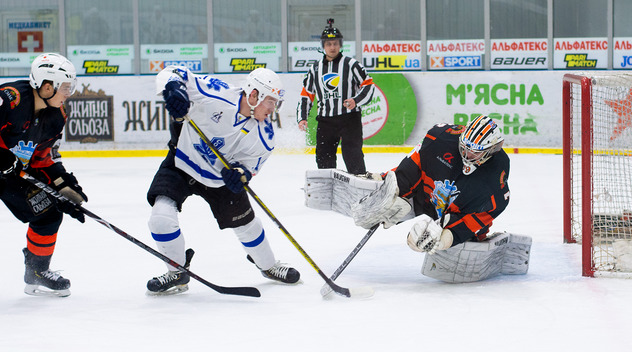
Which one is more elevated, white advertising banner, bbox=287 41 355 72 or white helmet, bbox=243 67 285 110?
white advertising banner, bbox=287 41 355 72

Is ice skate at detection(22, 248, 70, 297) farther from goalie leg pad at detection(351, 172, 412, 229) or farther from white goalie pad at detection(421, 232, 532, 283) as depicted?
white goalie pad at detection(421, 232, 532, 283)

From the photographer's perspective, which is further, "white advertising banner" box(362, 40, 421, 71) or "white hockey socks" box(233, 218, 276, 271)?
"white advertising banner" box(362, 40, 421, 71)

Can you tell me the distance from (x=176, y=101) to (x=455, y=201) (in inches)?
43.6

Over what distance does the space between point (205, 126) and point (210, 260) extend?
855 millimetres

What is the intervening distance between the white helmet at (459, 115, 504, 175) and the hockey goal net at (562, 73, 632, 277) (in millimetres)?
511

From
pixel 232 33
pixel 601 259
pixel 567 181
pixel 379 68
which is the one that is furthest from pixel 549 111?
pixel 601 259

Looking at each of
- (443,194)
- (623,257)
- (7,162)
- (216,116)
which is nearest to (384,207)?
(443,194)

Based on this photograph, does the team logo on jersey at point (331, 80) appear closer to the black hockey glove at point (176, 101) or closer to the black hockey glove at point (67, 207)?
the black hockey glove at point (176, 101)

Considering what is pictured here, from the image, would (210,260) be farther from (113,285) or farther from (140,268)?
(113,285)

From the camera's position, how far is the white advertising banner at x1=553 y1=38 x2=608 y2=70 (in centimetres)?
933

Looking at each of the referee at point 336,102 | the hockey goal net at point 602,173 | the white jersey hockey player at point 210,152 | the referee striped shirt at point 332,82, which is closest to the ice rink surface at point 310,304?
the hockey goal net at point 602,173

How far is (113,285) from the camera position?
11.1 ft

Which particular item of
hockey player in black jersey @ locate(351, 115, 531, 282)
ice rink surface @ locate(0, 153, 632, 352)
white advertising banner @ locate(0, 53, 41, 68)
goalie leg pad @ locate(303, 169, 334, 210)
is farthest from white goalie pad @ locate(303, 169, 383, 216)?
white advertising banner @ locate(0, 53, 41, 68)

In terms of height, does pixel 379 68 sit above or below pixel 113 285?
above
